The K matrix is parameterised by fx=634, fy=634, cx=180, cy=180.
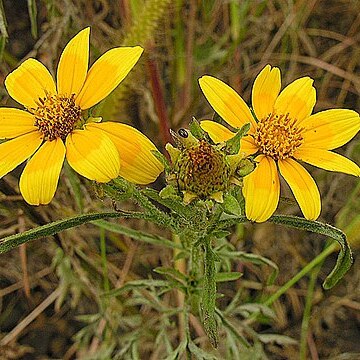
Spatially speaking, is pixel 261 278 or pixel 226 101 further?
pixel 261 278

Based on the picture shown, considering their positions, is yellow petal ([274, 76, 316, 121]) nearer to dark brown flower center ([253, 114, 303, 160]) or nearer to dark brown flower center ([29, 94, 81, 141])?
dark brown flower center ([253, 114, 303, 160])

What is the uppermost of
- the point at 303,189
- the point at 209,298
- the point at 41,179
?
the point at 41,179

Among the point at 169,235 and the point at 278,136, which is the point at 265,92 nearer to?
the point at 278,136

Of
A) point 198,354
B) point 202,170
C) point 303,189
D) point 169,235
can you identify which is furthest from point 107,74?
point 169,235

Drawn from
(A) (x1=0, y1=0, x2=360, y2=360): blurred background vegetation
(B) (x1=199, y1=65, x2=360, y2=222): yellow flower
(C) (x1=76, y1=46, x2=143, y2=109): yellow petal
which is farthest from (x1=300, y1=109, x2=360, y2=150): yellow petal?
(A) (x1=0, y1=0, x2=360, y2=360): blurred background vegetation

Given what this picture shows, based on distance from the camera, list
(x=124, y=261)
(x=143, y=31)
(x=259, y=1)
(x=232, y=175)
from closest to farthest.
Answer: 1. (x=232, y=175)
2. (x=143, y=31)
3. (x=124, y=261)
4. (x=259, y=1)

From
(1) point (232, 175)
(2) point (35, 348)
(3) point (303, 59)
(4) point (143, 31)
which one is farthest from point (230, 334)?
(3) point (303, 59)

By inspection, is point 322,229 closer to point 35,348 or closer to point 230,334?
point 230,334
